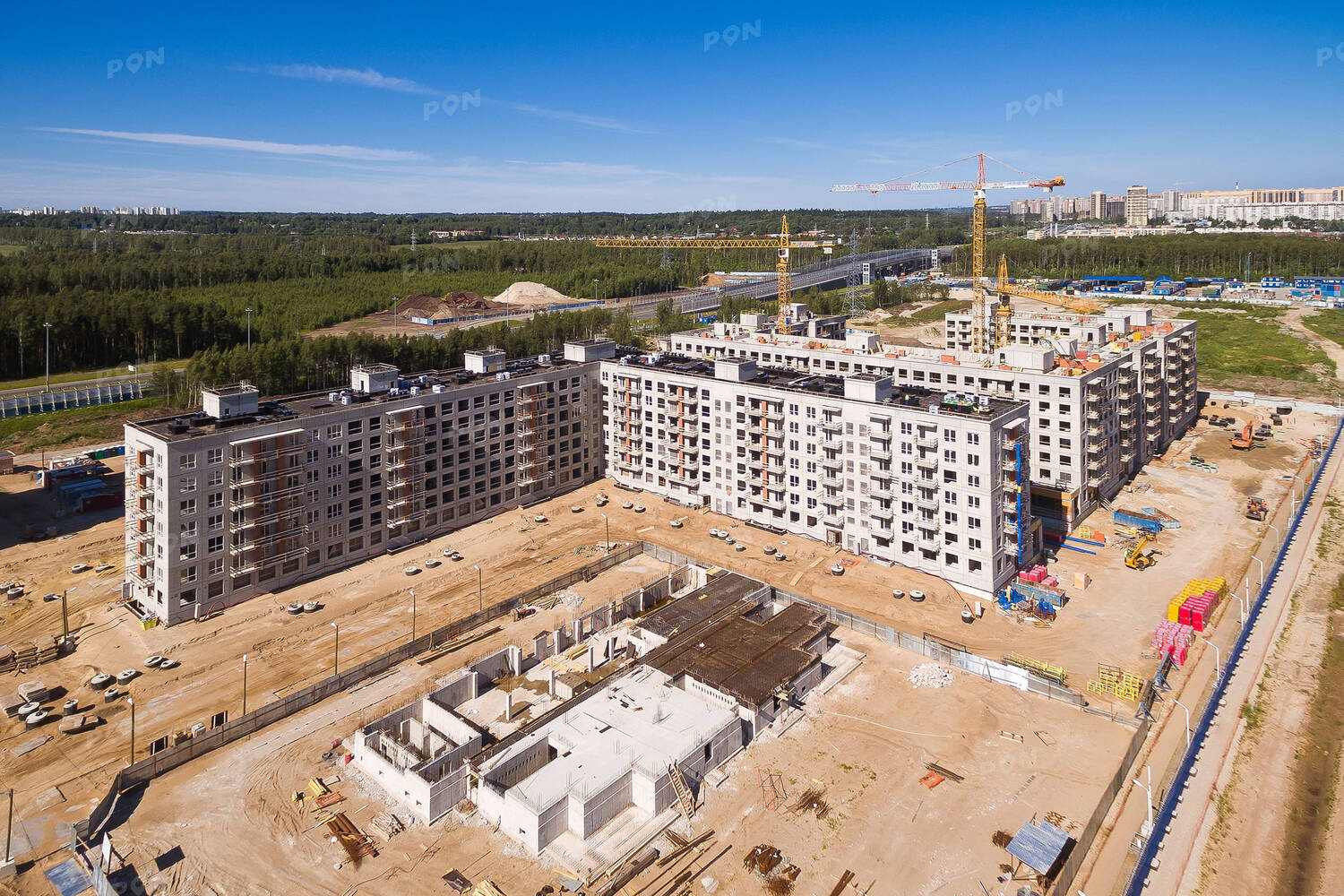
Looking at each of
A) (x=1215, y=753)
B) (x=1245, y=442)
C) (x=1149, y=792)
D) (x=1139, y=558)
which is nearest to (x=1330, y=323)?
(x=1245, y=442)

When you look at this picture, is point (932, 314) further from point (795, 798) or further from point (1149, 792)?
point (795, 798)

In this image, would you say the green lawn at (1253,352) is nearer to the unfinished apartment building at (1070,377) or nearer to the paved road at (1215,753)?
the unfinished apartment building at (1070,377)

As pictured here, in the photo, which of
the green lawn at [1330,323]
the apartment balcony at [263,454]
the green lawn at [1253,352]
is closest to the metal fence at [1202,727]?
the apartment balcony at [263,454]

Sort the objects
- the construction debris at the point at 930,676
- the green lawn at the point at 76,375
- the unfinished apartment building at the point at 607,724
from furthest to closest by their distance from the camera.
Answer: the green lawn at the point at 76,375
the construction debris at the point at 930,676
the unfinished apartment building at the point at 607,724

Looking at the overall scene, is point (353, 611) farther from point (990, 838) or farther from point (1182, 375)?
point (1182, 375)

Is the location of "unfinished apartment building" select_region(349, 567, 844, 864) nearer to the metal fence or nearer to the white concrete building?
the white concrete building

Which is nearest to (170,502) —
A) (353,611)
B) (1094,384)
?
(353,611)
